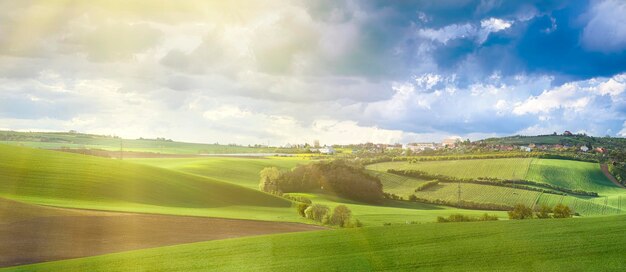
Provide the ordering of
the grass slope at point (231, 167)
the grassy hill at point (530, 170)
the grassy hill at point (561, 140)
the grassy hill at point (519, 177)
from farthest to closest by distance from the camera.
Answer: the grassy hill at point (561, 140), the grass slope at point (231, 167), the grassy hill at point (530, 170), the grassy hill at point (519, 177)

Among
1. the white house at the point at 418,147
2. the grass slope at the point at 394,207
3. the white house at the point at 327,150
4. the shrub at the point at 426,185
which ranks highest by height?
the white house at the point at 418,147

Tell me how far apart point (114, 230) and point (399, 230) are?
17.8 meters

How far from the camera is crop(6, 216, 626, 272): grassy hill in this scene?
20.2 meters

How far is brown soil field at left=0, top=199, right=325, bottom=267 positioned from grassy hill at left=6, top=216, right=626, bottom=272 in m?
3.93

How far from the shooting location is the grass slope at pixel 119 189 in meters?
43.1

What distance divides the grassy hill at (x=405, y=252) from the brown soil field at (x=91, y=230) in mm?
3927

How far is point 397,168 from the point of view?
92875 mm

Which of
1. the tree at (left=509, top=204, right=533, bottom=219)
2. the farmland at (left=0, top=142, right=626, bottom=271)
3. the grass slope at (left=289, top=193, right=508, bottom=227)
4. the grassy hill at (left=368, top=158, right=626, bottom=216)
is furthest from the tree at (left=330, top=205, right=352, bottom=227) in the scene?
the grassy hill at (left=368, top=158, right=626, bottom=216)

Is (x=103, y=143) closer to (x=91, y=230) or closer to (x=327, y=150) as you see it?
(x=327, y=150)

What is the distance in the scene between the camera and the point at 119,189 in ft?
163

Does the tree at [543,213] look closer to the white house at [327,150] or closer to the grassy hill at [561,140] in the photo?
the white house at [327,150]

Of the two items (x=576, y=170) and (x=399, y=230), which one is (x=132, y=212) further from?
(x=576, y=170)

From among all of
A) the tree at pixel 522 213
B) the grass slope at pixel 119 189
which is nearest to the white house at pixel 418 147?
the grass slope at pixel 119 189

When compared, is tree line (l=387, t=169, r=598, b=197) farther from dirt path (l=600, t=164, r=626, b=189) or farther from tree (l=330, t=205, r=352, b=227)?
tree (l=330, t=205, r=352, b=227)
